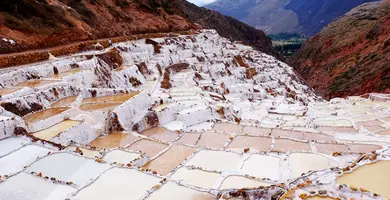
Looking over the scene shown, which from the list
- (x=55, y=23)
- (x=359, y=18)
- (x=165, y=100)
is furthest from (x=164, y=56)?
(x=359, y=18)

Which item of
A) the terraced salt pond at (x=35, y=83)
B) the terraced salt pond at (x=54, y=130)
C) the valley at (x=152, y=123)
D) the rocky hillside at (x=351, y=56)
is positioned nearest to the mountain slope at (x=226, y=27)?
the rocky hillside at (x=351, y=56)

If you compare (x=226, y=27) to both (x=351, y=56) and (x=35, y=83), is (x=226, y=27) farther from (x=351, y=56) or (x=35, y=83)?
(x=35, y=83)

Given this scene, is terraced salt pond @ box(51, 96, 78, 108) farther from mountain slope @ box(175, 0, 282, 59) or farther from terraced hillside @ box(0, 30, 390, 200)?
mountain slope @ box(175, 0, 282, 59)

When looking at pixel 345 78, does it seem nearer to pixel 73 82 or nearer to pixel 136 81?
pixel 136 81

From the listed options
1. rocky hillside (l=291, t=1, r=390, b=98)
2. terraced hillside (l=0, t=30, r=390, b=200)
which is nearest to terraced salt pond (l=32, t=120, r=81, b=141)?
terraced hillside (l=0, t=30, r=390, b=200)

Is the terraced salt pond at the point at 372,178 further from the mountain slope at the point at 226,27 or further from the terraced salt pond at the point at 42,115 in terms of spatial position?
the mountain slope at the point at 226,27

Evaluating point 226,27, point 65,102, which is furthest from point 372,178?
point 226,27

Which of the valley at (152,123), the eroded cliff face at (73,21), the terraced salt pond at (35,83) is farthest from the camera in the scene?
the eroded cliff face at (73,21)
